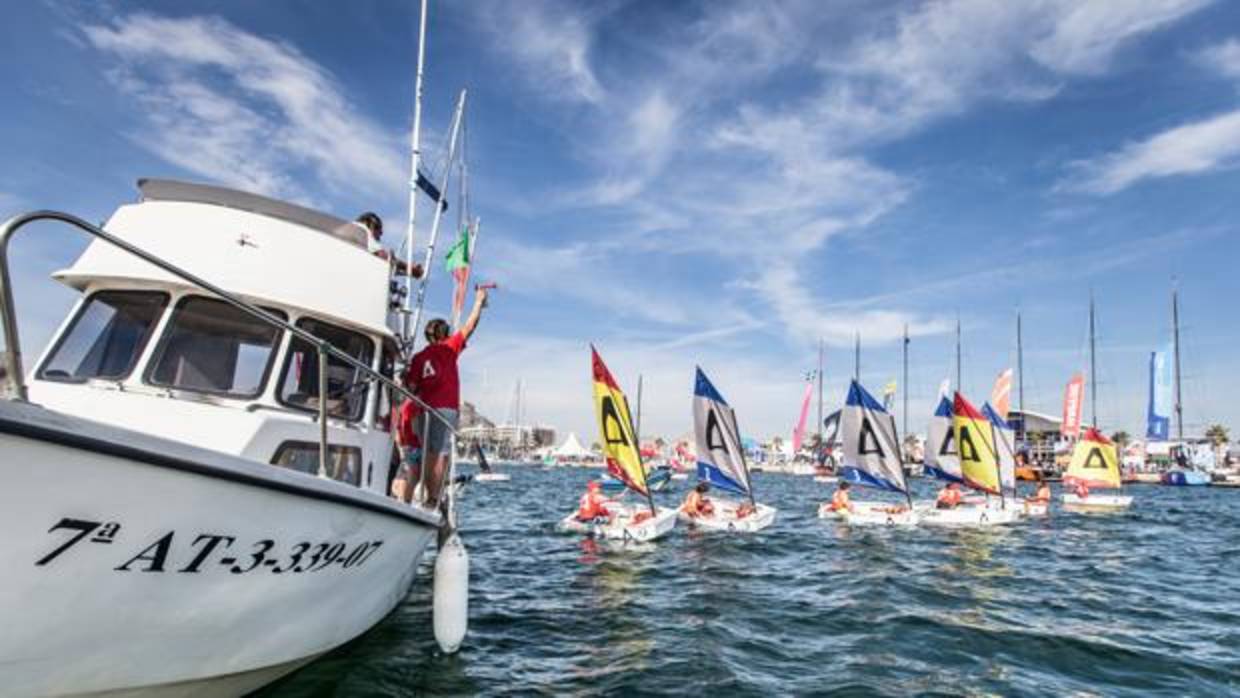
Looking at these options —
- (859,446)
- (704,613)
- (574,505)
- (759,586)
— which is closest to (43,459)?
(704,613)

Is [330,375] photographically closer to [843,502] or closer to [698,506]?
[698,506]

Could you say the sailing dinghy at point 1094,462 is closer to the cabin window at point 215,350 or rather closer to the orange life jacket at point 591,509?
the orange life jacket at point 591,509

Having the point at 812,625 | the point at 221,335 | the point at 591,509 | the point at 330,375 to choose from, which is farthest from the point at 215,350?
the point at 591,509

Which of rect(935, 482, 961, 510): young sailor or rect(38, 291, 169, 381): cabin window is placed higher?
rect(38, 291, 169, 381): cabin window

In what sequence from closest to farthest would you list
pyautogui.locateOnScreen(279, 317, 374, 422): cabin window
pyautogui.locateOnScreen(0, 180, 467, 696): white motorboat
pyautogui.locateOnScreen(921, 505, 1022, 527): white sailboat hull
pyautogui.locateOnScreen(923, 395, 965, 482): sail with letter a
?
pyautogui.locateOnScreen(0, 180, 467, 696): white motorboat
pyautogui.locateOnScreen(279, 317, 374, 422): cabin window
pyautogui.locateOnScreen(921, 505, 1022, 527): white sailboat hull
pyautogui.locateOnScreen(923, 395, 965, 482): sail with letter a

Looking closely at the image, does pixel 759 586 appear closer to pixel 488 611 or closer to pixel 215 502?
pixel 488 611

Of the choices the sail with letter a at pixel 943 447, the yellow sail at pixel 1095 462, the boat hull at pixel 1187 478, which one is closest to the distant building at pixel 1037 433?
the boat hull at pixel 1187 478

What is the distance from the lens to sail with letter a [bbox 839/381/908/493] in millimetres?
28875

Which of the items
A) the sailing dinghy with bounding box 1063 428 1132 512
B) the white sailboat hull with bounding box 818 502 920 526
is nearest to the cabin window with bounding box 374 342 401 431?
the white sailboat hull with bounding box 818 502 920 526

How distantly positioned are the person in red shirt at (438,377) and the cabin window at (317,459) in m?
1.39

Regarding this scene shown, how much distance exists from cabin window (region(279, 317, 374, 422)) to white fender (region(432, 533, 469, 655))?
1709mm

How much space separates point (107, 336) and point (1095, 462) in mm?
48523

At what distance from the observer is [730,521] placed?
2244 centimetres

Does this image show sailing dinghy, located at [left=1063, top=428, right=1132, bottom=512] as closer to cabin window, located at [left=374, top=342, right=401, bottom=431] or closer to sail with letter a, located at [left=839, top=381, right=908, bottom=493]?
sail with letter a, located at [left=839, top=381, right=908, bottom=493]
